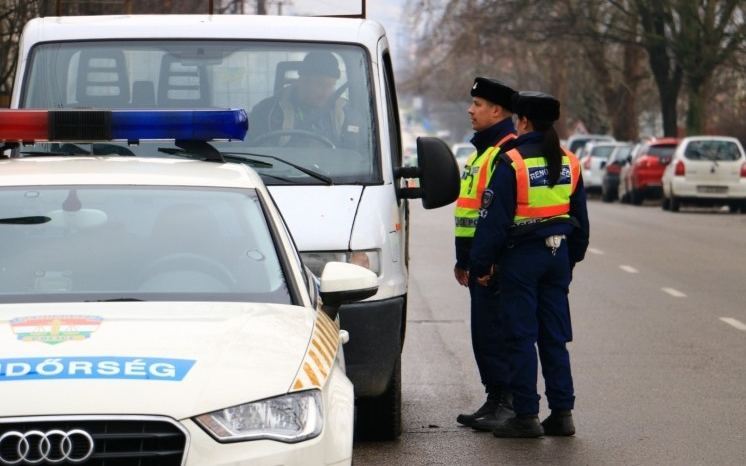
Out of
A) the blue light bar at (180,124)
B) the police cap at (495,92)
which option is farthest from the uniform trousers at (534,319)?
the blue light bar at (180,124)

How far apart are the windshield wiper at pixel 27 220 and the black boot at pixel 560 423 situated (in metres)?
3.36

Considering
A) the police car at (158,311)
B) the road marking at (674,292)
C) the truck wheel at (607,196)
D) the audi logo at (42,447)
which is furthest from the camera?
the truck wheel at (607,196)

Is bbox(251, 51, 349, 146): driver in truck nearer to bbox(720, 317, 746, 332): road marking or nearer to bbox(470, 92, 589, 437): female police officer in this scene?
bbox(470, 92, 589, 437): female police officer

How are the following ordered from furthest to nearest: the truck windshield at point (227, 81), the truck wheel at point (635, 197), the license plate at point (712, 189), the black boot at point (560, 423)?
the truck wheel at point (635, 197), the license plate at point (712, 189), the truck windshield at point (227, 81), the black boot at point (560, 423)

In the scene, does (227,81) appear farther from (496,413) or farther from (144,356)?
(144,356)

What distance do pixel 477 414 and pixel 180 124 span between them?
281cm

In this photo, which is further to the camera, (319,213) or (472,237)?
(472,237)

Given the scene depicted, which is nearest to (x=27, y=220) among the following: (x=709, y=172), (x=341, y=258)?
(x=341, y=258)

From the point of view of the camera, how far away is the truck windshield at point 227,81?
8.23 metres

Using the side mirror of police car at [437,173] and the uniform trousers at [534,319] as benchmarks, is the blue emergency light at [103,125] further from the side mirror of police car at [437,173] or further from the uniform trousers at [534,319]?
the uniform trousers at [534,319]

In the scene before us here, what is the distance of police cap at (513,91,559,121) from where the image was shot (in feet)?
26.1

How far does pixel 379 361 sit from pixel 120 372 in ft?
9.53

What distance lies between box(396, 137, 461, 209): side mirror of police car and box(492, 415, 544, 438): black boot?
1176 millimetres

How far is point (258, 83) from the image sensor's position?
8297mm
